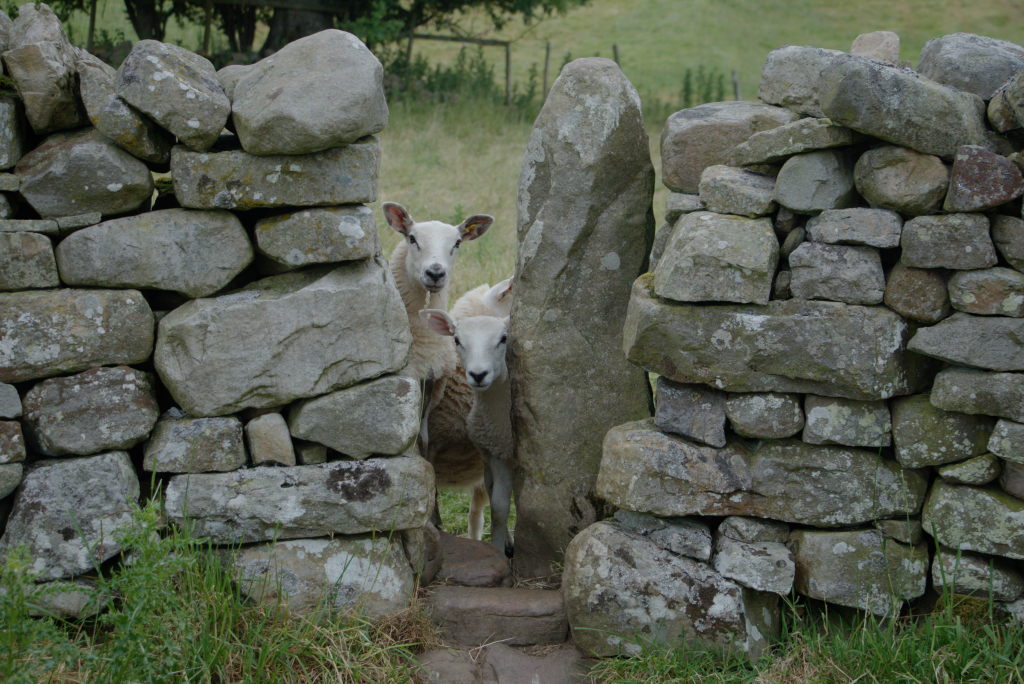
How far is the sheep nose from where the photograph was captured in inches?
240

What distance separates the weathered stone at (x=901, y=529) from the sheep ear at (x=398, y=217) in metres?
3.33

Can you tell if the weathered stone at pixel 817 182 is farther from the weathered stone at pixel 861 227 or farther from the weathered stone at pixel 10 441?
the weathered stone at pixel 10 441

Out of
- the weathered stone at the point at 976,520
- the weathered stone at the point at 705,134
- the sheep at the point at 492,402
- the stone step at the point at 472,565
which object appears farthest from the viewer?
the sheep at the point at 492,402

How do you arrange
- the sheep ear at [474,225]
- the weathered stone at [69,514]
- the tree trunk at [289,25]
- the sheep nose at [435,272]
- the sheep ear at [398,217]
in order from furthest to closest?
the tree trunk at [289,25] → the sheep ear at [474,225] → the sheep ear at [398,217] → the sheep nose at [435,272] → the weathered stone at [69,514]

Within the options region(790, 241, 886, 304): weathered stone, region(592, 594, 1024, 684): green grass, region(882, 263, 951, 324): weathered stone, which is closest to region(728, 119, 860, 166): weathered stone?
region(790, 241, 886, 304): weathered stone

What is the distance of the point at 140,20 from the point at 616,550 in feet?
41.5

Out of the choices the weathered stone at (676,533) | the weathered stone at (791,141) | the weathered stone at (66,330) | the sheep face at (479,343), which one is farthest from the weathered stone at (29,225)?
the weathered stone at (791,141)

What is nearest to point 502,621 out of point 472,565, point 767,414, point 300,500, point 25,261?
point 472,565

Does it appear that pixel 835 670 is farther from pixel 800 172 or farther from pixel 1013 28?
pixel 1013 28

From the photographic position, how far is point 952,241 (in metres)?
4.07

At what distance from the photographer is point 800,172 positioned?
4.34m

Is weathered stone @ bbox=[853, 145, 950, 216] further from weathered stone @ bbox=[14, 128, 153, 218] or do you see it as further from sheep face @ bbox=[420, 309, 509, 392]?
weathered stone @ bbox=[14, 128, 153, 218]

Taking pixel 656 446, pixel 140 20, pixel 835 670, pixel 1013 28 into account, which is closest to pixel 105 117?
pixel 656 446

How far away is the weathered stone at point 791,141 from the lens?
13.9ft
